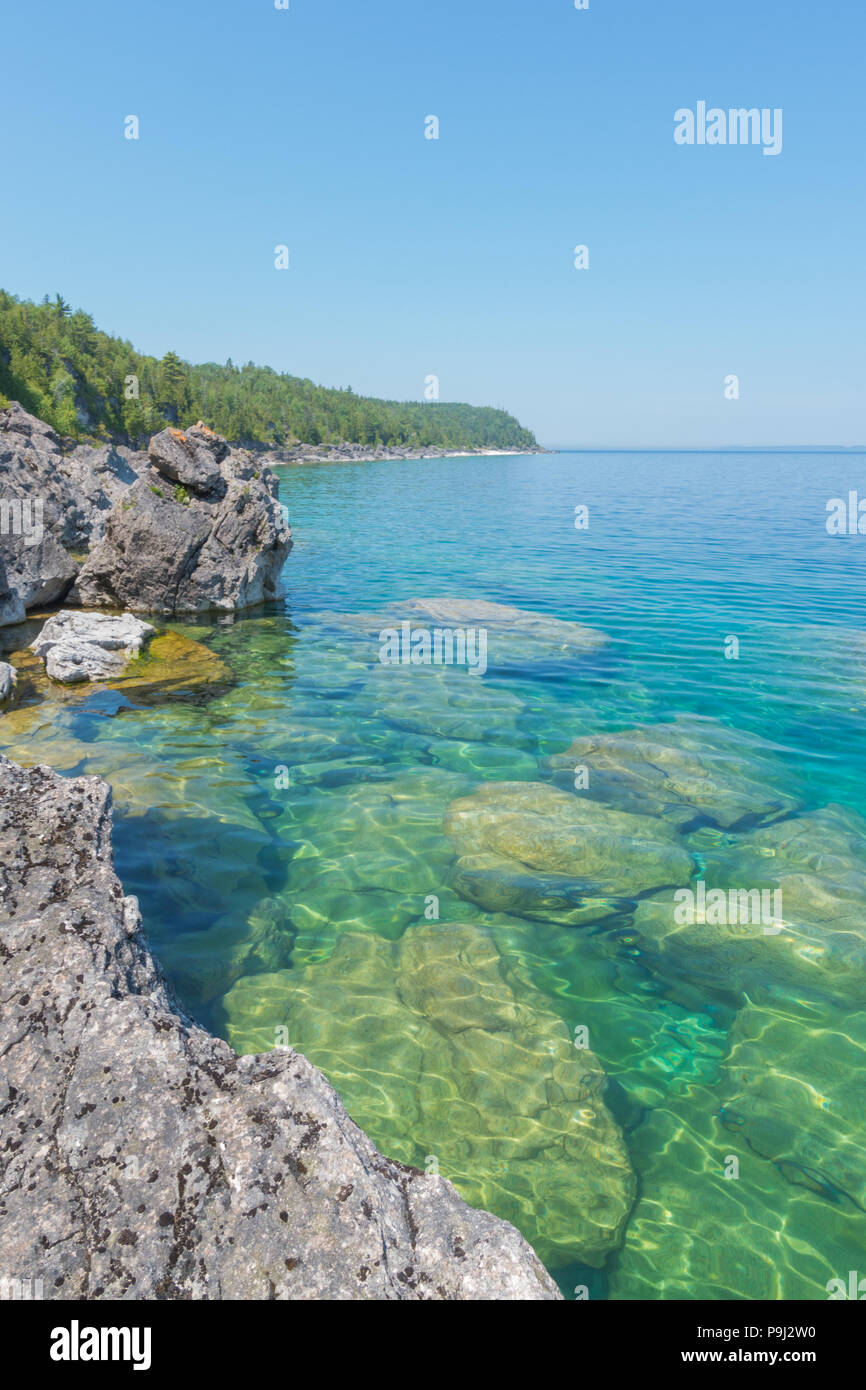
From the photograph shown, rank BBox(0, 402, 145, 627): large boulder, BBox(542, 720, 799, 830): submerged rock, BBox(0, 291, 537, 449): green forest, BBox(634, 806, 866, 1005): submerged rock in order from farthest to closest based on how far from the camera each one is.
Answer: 1. BBox(0, 291, 537, 449): green forest
2. BBox(0, 402, 145, 627): large boulder
3. BBox(542, 720, 799, 830): submerged rock
4. BBox(634, 806, 866, 1005): submerged rock

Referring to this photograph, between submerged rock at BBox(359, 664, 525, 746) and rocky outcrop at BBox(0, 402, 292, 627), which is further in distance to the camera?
rocky outcrop at BBox(0, 402, 292, 627)

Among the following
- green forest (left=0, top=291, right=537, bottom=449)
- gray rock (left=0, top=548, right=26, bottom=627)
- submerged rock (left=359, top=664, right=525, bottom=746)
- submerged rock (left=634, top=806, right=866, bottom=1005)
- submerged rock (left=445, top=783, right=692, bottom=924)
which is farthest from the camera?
green forest (left=0, top=291, right=537, bottom=449)

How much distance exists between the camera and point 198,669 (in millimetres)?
16812

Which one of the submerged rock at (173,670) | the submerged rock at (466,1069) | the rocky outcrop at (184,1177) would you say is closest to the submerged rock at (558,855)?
the submerged rock at (466,1069)

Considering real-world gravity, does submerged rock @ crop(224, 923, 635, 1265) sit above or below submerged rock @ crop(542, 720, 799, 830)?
below

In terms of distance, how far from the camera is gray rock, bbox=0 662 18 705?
13.8 m

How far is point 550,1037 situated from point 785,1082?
6.99ft

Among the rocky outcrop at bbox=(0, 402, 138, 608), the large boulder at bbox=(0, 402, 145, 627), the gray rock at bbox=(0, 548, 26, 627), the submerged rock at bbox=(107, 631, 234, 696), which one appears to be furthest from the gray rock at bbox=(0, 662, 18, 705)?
the rocky outcrop at bbox=(0, 402, 138, 608)

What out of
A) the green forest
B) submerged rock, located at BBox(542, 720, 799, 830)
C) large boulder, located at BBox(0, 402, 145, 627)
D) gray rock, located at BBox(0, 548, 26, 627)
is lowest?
submerged rock, located at BBox(542, 720, 799, 830)

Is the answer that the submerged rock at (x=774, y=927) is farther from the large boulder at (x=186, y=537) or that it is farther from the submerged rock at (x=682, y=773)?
the large boulder at (x=186, y=537)

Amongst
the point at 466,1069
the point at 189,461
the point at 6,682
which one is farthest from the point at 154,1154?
the point at 189,461

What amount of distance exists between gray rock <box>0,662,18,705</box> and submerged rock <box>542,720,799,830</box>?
10584mm

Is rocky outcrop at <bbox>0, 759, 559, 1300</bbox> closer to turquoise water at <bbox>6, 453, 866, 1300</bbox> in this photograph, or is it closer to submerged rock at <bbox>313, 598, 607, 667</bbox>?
turquoise water at <bbox>6, 453, 866, 1300</bbox>
